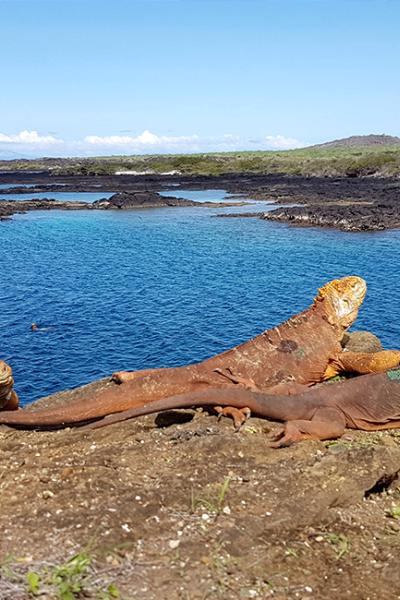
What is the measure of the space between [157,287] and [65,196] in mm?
65051

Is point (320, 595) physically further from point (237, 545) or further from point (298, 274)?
point (298, 274)

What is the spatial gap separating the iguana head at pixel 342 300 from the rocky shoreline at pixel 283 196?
163ft

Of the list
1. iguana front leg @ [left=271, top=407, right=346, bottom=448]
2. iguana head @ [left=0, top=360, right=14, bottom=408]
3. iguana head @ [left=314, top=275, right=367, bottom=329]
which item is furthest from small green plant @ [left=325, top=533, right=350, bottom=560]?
iguana head @ [left=314, top=275, right=367, bottom=329]

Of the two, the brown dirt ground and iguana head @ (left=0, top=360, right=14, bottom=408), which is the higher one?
iguana head @ (left=0, top=360, right=14, bottom=408)

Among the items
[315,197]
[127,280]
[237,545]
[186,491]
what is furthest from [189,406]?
[315,197]

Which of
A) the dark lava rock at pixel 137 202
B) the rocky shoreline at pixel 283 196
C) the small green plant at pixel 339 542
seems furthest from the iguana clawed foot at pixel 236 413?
the dark lava rock at pixel 137 202

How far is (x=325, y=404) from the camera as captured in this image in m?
11.0

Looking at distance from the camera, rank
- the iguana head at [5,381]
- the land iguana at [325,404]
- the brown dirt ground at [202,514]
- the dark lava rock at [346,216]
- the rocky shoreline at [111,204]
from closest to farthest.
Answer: the brown dirt ground at [202,514]
the land iguana at [325,404]
the iguana head at [5,381]
the dark lava rock at [346,216]
the rocky shoreline at [111,204]

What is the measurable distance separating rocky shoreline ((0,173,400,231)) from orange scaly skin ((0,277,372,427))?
1979 inches

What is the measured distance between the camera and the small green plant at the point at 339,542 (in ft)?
23.7

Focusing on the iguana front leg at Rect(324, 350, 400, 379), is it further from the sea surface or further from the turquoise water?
the turquoise water

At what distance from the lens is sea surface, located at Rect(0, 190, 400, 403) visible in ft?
92.6

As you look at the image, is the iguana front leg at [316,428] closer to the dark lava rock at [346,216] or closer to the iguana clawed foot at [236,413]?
the iguana clawed foot at [236,413]

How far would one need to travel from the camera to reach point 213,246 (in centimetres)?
5653
